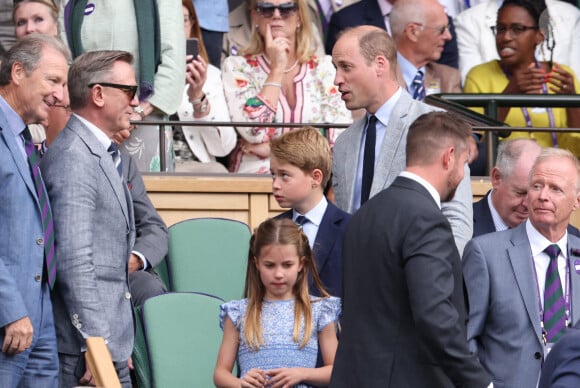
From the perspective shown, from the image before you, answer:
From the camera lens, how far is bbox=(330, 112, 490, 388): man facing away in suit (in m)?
5.25

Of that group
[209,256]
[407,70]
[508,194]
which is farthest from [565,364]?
[407,70]

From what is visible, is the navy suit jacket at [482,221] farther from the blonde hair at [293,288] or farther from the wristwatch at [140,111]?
the wristwatch at [140,111]

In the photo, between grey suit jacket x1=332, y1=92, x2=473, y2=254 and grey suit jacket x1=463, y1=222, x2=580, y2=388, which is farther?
grey suit jacket x1=332, y1=92, x2=473, y2=254

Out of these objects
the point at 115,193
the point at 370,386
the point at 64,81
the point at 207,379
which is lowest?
the point at 207,379

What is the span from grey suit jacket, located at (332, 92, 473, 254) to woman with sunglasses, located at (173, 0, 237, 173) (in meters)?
2.28

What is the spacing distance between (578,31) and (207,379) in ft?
16.8

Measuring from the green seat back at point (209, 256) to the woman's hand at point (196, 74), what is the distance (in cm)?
117

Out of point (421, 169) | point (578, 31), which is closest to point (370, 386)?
point (421, 169)

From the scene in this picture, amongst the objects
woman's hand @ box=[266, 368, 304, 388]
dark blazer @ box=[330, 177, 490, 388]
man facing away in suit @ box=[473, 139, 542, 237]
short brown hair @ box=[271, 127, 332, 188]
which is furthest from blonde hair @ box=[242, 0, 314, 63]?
dark blazer @ box=[330, 177, 490, 388]

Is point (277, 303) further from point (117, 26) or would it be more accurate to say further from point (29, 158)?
point (117, 26)

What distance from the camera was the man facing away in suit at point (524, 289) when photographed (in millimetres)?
6512

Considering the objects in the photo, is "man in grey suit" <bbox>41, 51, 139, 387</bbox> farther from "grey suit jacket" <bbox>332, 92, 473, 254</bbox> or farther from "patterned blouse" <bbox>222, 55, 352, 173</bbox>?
"patterned blouse" <bbox>222, 55, 352, 173</bbox>

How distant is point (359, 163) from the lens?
697 centimetres

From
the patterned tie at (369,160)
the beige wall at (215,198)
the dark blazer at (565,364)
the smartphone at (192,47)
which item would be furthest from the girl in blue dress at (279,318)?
the smartphone at (192,47)
